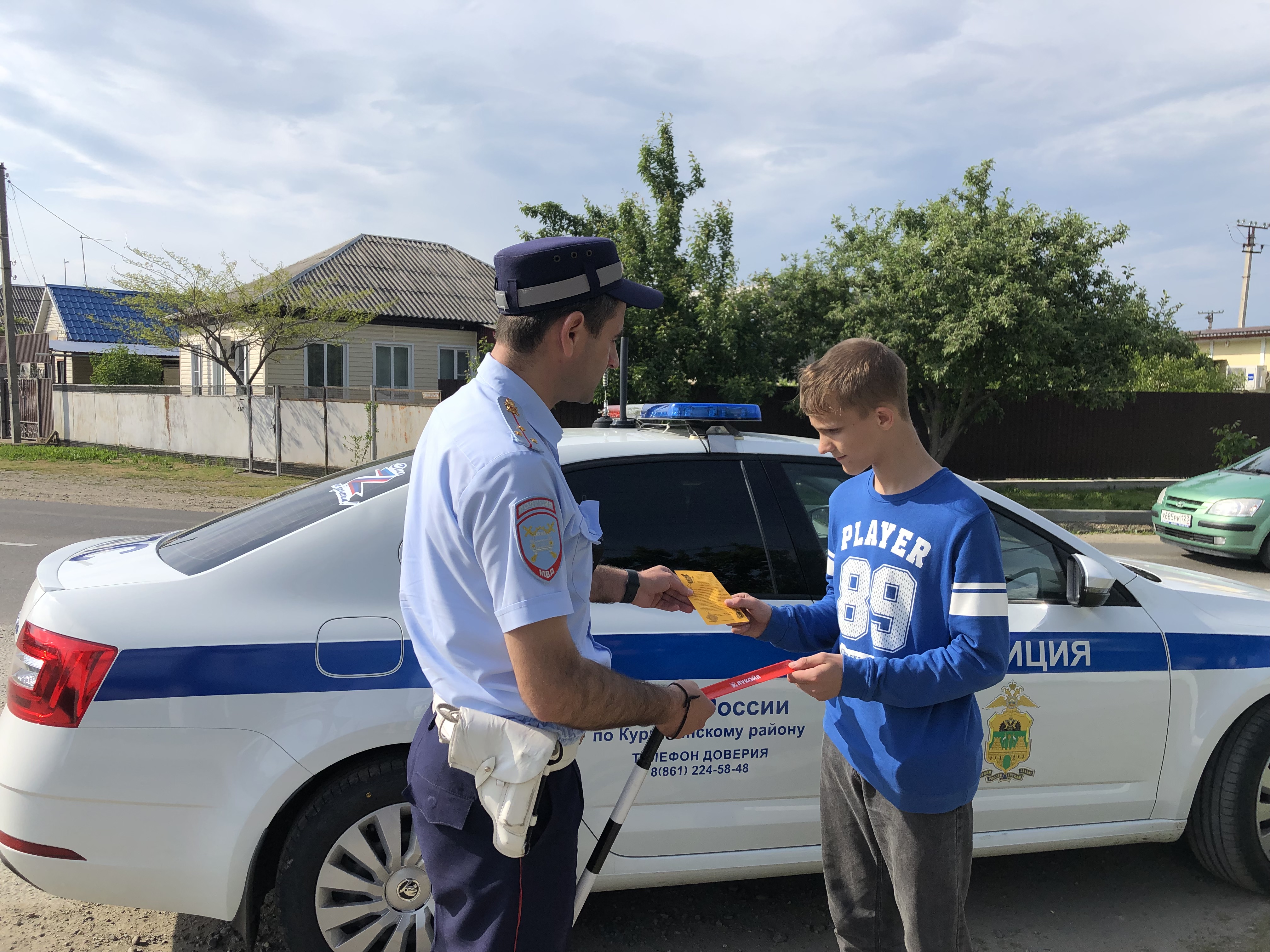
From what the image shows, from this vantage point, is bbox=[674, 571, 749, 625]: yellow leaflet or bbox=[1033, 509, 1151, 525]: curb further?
bbox=[1033, 509, 1151, 525]: curb

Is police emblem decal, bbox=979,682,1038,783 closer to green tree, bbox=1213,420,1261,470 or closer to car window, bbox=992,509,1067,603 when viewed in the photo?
car window, bbox=992,509,1067,603

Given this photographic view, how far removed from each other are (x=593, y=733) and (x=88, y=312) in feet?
136

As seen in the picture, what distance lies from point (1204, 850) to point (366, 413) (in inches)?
636

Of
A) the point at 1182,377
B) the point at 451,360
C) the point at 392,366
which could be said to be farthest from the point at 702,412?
the point at 1182,377

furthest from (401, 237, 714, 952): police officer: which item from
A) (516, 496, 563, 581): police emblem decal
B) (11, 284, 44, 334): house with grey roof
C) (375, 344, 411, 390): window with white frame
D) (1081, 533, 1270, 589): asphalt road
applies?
(11, 284, 44, 334): house with grey roof

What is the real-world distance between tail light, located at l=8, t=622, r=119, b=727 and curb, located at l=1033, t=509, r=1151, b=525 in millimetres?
13205

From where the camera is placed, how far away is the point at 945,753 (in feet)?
6.37

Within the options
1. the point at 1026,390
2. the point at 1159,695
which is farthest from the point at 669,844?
the point at 1026,390

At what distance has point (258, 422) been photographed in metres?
19.5

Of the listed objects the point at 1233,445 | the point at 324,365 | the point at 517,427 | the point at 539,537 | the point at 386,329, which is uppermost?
the point at 386,329

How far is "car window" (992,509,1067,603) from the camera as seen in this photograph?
116 inches

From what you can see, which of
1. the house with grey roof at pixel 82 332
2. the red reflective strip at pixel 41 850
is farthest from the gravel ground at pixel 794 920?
the house with grey roof at pixel 82 332

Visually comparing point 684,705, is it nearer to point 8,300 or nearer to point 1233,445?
point 1233,445

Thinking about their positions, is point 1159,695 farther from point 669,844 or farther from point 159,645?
point 159,645
